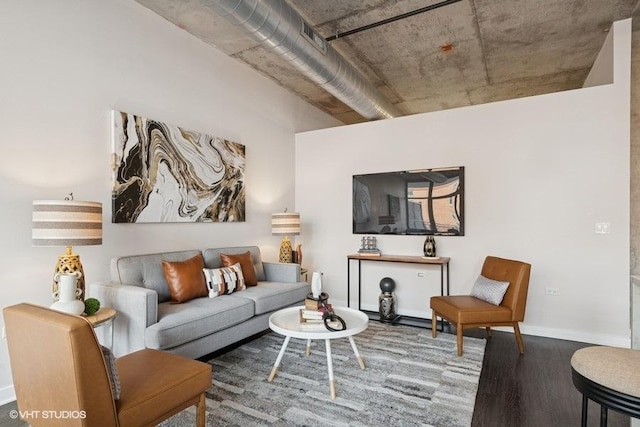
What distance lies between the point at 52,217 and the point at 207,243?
1.91 metres

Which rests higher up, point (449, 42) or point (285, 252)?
point (449, 42)

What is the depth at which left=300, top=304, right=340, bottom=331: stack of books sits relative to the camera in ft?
8.43

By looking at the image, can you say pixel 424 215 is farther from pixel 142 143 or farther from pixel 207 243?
pixel 142 143

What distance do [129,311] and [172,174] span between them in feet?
5.05

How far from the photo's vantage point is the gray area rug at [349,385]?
2.18 metres

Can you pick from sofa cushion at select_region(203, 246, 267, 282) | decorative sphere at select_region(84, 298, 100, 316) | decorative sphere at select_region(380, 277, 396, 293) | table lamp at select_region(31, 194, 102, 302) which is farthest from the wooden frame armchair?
table lamp at select_region(31, 194, 102, 302)

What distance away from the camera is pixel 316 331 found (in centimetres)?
250

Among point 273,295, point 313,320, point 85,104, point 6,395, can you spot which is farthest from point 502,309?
point 85,104

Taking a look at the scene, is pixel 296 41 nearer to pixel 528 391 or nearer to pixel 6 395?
pixel 528 391

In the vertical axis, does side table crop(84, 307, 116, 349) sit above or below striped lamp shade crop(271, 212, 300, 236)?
below

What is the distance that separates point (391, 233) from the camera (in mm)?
4727

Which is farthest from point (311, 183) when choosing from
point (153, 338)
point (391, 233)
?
point (153, 338)

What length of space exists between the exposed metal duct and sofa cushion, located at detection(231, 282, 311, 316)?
2312 millimetres

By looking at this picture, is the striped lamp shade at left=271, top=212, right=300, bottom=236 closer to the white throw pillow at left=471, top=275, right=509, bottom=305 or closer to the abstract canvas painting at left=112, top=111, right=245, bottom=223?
the abstract canvas painting at left=112, top=111, right=245, bottom=223
